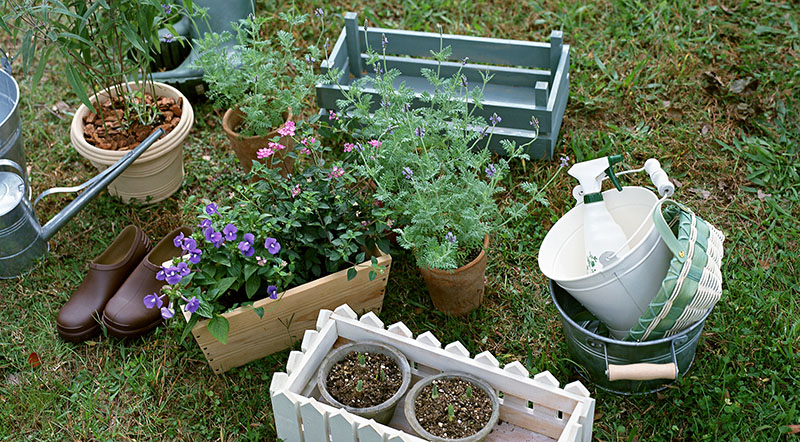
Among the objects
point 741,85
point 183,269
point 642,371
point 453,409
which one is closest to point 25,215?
point 183,269

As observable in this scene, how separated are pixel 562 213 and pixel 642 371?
1.07 metres

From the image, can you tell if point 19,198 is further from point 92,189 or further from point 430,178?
point 430,178

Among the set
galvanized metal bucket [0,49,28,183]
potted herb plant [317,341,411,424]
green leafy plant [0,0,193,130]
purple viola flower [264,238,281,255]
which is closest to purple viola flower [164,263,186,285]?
purple viola flower [264,238,281,255]

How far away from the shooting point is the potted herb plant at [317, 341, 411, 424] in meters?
2.32

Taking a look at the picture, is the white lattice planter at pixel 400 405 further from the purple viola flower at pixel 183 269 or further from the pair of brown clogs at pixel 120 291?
the pair of brown clogs at pixel 120 291

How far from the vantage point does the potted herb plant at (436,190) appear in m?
2.58

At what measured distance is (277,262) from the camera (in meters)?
2.56

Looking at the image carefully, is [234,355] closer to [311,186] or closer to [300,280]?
[300,280]

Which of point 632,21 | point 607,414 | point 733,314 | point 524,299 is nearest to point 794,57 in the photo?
point 632,21

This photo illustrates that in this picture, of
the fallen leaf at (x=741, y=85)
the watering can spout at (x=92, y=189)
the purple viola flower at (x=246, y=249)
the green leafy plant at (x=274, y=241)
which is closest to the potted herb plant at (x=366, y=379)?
the green leafy plant at (x=274, y=241)

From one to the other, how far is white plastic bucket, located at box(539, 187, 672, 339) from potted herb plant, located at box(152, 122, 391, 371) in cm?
61

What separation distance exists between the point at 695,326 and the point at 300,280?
4.35 ft

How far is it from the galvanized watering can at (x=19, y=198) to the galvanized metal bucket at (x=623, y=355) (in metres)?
1.83

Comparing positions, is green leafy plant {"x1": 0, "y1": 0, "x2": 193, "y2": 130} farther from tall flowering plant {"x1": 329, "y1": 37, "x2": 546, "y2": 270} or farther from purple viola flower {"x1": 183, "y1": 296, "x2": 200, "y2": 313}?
purple viola flower {"x1": 183, "y1": 296, "x2": 200, "y2": 313}
